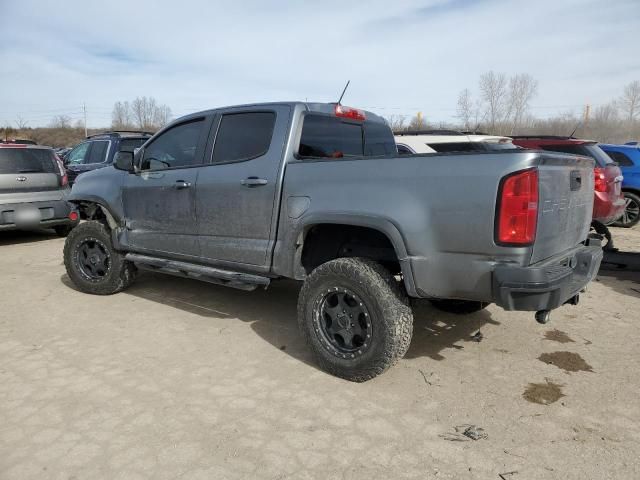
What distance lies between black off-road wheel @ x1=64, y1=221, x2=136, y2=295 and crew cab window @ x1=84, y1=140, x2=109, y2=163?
5.41 m

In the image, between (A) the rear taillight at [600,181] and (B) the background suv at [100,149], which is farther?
(B) the background suv at [100,149]

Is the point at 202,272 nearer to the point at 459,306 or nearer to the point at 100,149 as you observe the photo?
the point at 459,306

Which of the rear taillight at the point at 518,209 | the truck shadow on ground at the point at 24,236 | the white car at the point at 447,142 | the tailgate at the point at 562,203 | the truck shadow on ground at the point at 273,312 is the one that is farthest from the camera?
the truck shadow on ground at the point at 24,236

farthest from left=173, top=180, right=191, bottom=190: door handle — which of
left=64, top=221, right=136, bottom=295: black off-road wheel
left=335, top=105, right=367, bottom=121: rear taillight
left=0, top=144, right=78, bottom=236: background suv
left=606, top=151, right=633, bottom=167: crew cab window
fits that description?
left=606, top=151, right=633, bottom=167: crew cab window

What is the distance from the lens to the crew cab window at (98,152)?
10273 mm

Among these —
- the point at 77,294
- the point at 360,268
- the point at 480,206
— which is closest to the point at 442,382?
the point at 360,268

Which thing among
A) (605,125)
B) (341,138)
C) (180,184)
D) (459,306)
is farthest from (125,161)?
(605,125)

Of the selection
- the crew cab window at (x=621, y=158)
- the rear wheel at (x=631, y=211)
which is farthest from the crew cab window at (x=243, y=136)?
the rear wheel at (x=631, y=211)

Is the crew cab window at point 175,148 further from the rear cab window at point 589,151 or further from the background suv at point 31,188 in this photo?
the rear cab window at point 589,151

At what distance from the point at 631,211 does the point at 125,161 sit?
33.4ft

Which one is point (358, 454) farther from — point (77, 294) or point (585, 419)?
point (77, 294)

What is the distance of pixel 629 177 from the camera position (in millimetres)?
10367

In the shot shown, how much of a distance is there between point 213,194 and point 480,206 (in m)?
2.27

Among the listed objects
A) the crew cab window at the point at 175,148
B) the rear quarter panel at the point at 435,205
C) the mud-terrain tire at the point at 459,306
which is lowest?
the mud-terrain tire at the point at 459,306
